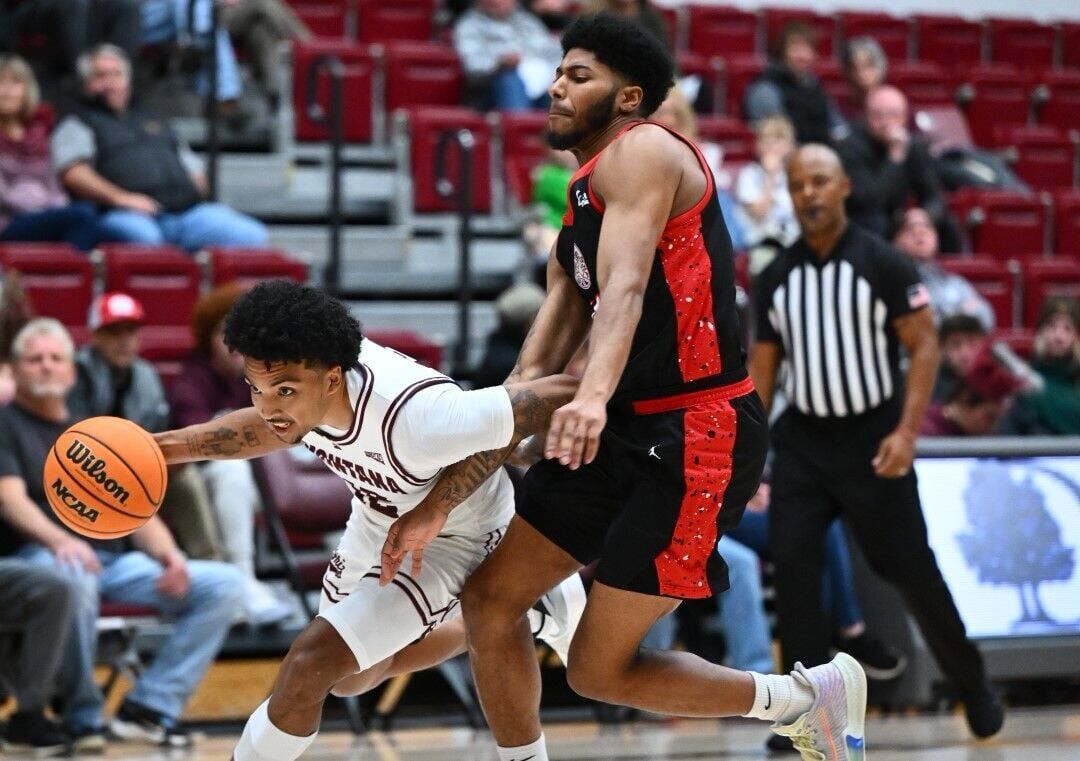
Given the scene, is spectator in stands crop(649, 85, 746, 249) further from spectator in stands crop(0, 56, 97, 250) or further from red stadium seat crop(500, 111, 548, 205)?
spectator in stands crop(0, 56, 97, 250)

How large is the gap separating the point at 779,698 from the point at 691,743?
1983mm

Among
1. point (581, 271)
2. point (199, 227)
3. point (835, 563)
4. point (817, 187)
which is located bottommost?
point (835, 563)

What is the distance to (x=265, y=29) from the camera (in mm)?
10367

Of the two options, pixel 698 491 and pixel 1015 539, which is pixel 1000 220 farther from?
pixel 698 491

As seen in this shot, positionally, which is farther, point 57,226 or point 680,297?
point 57,226

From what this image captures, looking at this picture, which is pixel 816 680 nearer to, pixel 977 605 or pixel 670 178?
pixel 670 178

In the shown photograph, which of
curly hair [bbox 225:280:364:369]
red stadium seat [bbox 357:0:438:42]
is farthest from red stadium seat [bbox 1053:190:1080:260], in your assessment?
curly hair [bbox 225:280:364:369]

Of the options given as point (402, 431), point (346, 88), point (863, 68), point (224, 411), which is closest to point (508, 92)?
point (346, 88)

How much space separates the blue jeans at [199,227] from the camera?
8406mm

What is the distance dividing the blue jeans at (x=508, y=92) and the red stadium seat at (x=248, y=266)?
284cm

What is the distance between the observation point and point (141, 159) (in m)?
8.55

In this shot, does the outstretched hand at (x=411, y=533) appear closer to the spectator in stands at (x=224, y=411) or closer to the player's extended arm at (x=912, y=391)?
the player's extended arm at (x=912, y=391)

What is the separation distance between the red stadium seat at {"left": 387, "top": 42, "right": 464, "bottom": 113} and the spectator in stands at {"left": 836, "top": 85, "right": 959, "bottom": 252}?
2421 millimetres

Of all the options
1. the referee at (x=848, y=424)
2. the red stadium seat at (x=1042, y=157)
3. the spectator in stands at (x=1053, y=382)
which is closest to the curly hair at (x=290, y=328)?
the referee at (x=848, y=424)
